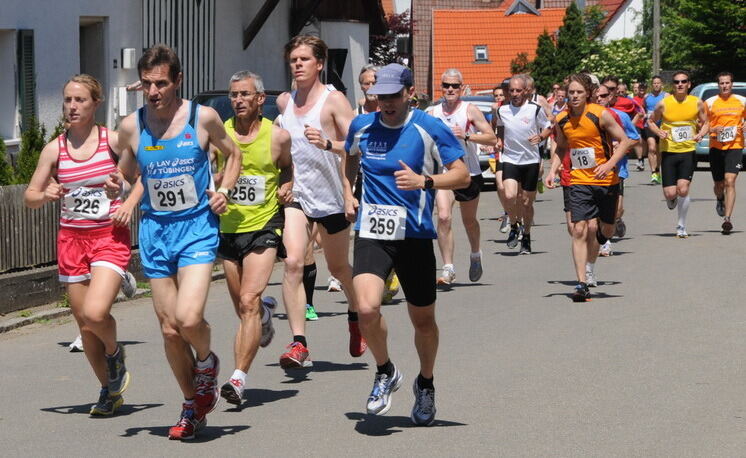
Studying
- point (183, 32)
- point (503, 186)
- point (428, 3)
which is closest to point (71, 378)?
point (503, 186)

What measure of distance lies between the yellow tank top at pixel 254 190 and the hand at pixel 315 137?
0.76ft

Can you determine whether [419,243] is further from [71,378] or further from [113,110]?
[113,110]

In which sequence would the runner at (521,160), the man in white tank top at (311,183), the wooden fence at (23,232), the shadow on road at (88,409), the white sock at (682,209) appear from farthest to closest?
the white sock at (682,209) < the runner at (521,160) < the wooden fence at (23,232) < the man in white tank top at (311,183) < the shadow on road at (88,409)

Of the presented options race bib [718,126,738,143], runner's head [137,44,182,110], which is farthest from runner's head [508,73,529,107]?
runner's head [137,44,182,110]

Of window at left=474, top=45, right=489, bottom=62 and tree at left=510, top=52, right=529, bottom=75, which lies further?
window at left=474, top=45, right=489, bottom=62

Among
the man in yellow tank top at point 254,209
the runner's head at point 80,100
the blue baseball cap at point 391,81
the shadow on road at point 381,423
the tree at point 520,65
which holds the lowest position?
the shadow on road at point 381,423

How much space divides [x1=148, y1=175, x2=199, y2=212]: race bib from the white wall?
74.6 metres

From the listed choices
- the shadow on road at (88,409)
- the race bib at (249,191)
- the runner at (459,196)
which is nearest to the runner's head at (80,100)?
the race bib at (249,191)

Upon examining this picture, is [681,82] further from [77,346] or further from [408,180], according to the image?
[408,180]

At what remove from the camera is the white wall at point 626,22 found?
80375 millimetres

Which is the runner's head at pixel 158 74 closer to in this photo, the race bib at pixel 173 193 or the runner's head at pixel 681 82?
the race bib at pixel 173 193

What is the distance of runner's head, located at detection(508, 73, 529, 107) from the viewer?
1686 centimetres

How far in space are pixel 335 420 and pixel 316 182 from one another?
2.41 metres

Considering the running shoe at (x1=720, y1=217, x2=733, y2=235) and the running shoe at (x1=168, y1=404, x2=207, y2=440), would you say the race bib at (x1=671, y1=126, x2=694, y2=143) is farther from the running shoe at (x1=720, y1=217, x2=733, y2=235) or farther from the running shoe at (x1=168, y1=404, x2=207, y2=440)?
the running shoe at (x1=168, y1=404, x2=207, y2=440)
